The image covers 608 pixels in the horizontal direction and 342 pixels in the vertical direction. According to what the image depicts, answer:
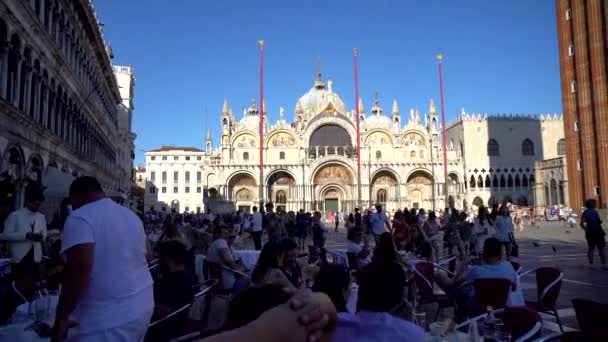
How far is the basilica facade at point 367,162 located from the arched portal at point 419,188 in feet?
0.38

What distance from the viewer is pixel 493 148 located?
56031 mm

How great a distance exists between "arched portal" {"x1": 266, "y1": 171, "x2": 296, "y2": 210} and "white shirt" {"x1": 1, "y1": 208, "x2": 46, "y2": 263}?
143ft

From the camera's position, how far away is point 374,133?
173 ft

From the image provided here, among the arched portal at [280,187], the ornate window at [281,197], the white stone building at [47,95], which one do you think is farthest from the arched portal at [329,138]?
the white stone building at [47,95]

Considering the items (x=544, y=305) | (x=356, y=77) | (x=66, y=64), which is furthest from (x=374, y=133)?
(x=544, y=305)

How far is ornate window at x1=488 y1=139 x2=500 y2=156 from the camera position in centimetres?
5584

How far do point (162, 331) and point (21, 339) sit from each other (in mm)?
1041

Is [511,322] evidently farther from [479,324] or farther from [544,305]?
[544,305]

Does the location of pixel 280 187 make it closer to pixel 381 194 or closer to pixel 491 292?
pixel 381 194

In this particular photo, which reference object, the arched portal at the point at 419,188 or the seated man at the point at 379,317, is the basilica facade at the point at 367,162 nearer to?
the arched portal at the point at 419,188

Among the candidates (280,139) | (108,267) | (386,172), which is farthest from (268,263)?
(280,139)

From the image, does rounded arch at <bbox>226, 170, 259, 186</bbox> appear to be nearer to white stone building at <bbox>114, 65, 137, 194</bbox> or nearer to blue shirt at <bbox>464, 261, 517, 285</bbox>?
white stone building at <bbox>114, 65, 137, 194</bbox>

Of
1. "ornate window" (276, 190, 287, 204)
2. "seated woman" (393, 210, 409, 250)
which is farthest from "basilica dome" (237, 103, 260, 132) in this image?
"seated woman" (393, 210, 409, 250)

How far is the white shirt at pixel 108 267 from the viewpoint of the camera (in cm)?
265
